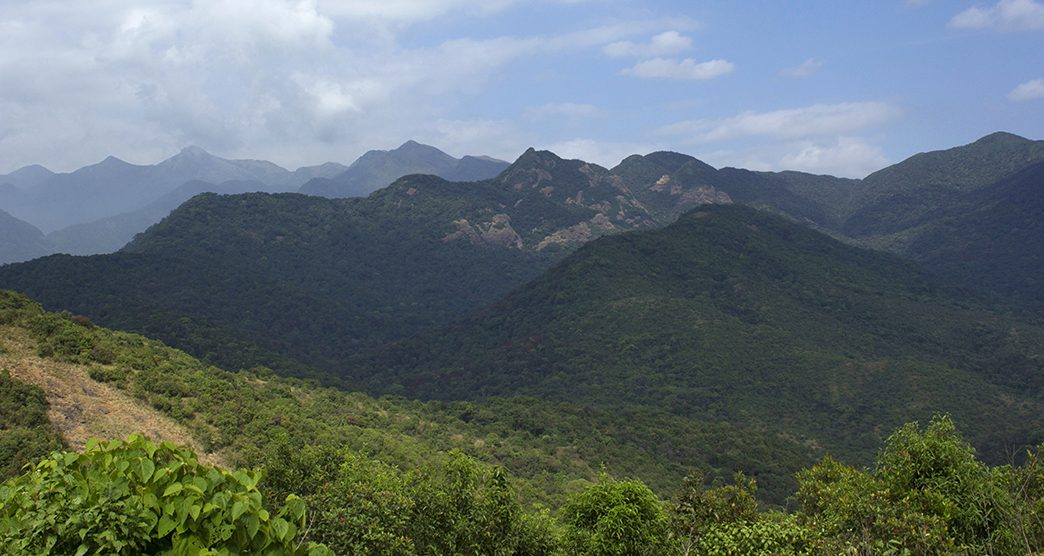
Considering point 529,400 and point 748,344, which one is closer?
point 529,400

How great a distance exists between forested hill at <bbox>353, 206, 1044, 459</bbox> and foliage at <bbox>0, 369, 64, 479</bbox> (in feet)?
285

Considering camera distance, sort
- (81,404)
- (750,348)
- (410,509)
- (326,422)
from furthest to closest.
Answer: (750,348), (326,422), (81,404), (410,509)


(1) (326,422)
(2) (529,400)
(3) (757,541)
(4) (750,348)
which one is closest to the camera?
(3) (757,541)

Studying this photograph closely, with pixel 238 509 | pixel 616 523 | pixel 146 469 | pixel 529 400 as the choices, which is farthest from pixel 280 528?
pixel 529 400

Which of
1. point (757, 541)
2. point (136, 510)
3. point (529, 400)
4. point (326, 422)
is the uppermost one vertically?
point (136, 510)

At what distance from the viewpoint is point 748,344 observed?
11756 cm

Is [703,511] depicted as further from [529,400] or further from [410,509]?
[529,400]

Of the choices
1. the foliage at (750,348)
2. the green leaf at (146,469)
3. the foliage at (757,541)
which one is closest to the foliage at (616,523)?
the foliage at (757,541)

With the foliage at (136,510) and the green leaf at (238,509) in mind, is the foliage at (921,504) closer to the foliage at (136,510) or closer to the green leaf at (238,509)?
the foliage at (136,510)

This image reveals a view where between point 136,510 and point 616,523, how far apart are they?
14776 mm

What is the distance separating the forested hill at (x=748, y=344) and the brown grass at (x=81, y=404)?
8138 cm

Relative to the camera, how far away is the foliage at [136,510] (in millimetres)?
6180

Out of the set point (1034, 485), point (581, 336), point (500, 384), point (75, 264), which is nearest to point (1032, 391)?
point (581, 336)

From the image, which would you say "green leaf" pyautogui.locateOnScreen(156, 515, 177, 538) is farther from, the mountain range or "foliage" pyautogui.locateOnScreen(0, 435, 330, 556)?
the mountain range
